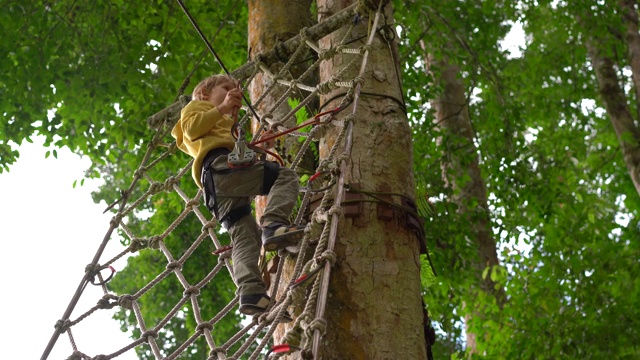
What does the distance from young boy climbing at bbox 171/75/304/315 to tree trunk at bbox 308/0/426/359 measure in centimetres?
23

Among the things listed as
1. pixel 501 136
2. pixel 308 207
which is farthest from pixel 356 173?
pixel 501 136

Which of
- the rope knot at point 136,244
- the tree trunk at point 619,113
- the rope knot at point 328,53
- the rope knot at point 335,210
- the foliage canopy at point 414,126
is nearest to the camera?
the rope knot at point 335,210

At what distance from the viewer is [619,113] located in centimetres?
763

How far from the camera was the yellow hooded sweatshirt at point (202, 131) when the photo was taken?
3002mm

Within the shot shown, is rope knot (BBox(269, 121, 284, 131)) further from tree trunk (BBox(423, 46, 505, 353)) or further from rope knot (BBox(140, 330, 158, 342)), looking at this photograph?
tree trunk (BBox(423, 46, 505, 353))

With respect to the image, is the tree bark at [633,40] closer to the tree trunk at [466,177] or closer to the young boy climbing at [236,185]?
the tree trunk at [466,177]

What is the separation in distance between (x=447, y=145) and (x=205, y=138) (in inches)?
167

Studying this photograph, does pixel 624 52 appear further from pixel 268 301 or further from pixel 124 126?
→ pixel 268 301

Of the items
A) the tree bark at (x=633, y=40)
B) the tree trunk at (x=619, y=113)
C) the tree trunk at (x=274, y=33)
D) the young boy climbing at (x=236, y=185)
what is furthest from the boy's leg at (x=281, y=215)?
the tree bark at (x=633, y=40)

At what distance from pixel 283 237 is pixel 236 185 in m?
0.42

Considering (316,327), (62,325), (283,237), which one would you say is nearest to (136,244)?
(62,325)

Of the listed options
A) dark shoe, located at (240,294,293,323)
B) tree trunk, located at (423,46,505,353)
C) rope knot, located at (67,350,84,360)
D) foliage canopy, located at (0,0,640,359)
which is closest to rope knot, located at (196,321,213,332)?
Answer: dark shoe, located at (240,294,293,323)

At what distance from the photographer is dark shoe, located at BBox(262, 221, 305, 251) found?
252cm

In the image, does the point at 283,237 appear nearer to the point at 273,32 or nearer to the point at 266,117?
the point at 266,117
